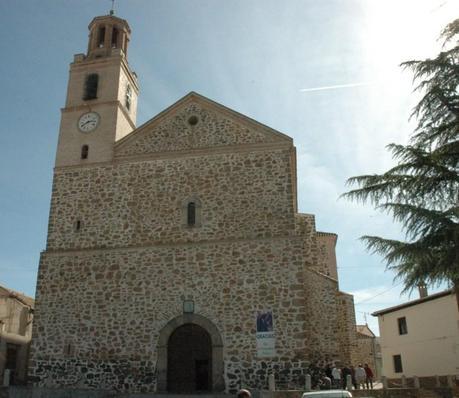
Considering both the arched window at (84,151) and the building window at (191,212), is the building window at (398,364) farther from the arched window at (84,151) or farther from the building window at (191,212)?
the arched window at (84,151)

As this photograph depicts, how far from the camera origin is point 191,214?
19.2 meters

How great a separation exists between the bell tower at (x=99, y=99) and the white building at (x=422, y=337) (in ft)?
53.3

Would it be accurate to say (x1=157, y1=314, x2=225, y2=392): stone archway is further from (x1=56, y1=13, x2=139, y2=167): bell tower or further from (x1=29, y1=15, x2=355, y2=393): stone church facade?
(x1=56, y1=13, x2=139, y2=167): bell tower

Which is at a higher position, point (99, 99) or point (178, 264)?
point (99, 99)

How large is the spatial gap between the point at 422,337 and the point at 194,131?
50.4 feet

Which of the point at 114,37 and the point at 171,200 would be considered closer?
the point at 171,200

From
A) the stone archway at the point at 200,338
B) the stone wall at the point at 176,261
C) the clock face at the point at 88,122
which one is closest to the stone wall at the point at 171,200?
the stone wall at the point at 176,261

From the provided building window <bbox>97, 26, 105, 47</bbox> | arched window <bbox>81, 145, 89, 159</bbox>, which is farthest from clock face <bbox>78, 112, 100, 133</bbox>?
building window <bbox>97, 26, 105, 47</bbox>

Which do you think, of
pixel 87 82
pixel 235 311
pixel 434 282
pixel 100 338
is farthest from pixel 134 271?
pixel 434 282

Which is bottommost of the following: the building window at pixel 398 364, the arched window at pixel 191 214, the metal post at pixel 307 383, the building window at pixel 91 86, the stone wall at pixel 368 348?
the metal post at pixel 307 383

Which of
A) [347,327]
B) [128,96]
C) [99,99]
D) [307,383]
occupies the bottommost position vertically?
[307,383]

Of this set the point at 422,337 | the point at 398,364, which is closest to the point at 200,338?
the point at 422,337

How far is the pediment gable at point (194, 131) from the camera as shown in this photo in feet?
65.5

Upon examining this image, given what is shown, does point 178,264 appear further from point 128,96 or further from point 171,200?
point 128,96
